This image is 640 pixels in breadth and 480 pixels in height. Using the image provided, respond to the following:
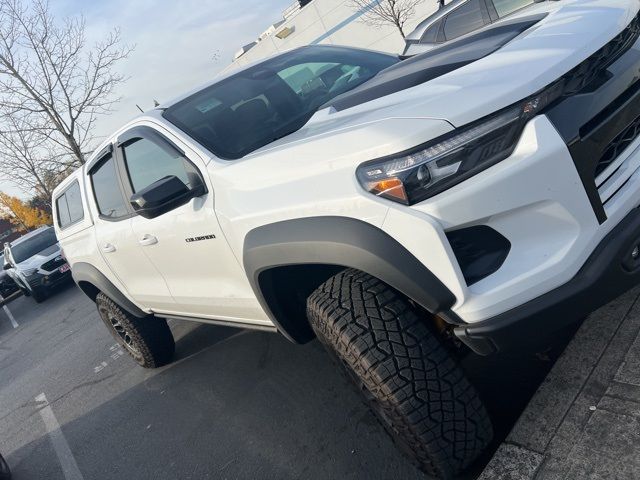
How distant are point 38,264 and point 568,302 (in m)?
13.4

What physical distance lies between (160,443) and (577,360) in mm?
2535

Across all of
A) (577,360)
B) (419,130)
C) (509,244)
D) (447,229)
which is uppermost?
(419,130)

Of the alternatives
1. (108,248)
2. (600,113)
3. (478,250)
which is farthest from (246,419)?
(600,113)

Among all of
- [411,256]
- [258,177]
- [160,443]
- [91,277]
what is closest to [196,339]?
[91,277]

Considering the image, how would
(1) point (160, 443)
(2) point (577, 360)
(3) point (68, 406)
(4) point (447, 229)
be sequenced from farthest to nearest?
(3) point (68, 406) < (1) point (160, 443) < (2) point (577, 360) < (4) point (447, 229)

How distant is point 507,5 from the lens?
7453 mm

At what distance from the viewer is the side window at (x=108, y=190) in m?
3.59

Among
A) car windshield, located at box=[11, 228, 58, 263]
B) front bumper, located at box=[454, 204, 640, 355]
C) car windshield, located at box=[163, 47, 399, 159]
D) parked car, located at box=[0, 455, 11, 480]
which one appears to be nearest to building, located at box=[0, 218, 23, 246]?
car windshield, located at box=[11, 228, 58, 263]

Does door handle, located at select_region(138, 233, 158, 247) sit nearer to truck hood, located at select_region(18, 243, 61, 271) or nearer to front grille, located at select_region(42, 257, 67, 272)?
front grille, located at select_region(42, 257, 67, 272)

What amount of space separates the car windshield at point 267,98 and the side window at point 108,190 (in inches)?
31.1

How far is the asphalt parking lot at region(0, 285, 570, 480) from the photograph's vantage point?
8.68 ft

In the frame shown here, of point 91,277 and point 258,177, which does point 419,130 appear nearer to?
point 258,177

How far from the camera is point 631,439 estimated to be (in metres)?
1.93

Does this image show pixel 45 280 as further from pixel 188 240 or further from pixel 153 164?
pixel 188 240
